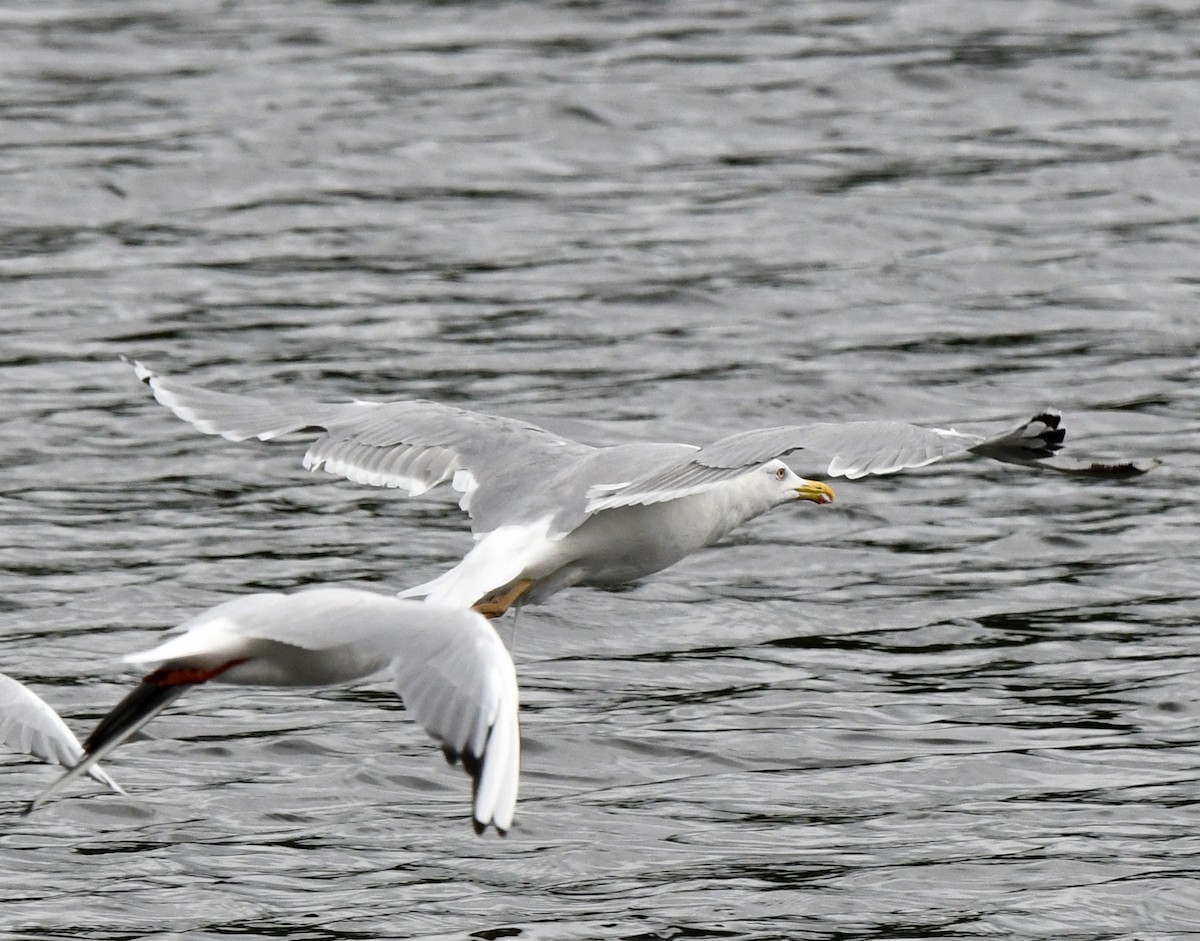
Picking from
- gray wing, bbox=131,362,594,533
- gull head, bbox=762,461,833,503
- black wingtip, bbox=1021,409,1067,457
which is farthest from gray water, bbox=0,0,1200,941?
black wingtip, bbox=1021,409,1067,457

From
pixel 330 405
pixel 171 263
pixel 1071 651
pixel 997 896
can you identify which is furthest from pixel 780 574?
pixel 171 263

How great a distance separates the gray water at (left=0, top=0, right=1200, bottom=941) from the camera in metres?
8.07

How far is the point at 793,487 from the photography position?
971cm

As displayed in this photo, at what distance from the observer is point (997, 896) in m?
7.75

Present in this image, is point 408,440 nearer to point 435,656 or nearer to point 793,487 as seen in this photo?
point 793,487

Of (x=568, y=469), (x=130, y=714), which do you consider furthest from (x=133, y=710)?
(x=568, y=469)

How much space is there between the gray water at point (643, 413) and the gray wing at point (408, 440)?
89 cm

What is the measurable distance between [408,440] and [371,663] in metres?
2.31

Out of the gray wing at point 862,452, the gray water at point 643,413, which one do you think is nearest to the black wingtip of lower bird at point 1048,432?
the gray wing at point 862,452

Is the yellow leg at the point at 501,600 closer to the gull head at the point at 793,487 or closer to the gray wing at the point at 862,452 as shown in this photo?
the gray wing at the point at 862,452

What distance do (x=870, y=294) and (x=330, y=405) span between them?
5991 millimetres

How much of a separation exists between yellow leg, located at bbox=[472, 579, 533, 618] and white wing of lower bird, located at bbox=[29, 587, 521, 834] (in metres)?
Answer: 1.32

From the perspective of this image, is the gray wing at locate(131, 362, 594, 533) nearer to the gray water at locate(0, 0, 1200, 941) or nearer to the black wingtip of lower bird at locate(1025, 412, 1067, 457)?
the gray water at locate(0, 0, 1200, 941)

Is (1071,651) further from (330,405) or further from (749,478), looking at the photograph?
(330,405)
